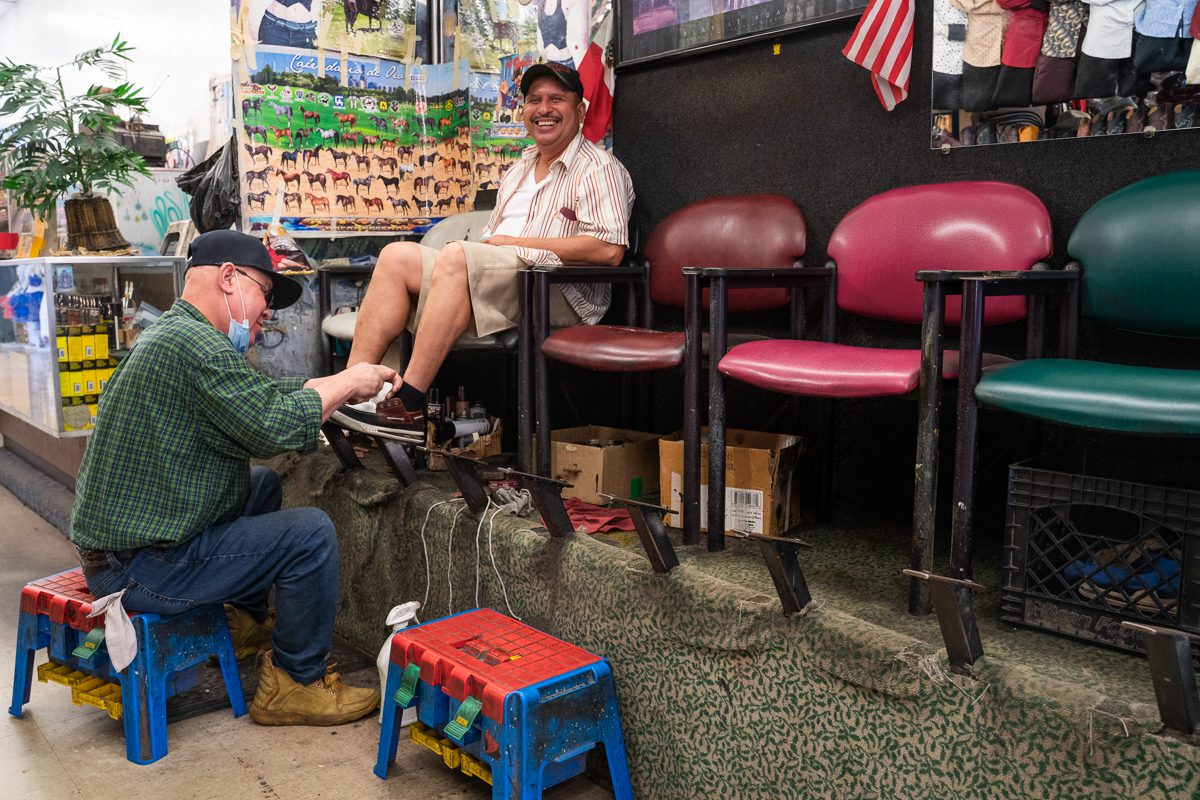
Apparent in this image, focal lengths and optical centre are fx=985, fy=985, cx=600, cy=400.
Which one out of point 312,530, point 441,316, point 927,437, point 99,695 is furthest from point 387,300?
point 927,437

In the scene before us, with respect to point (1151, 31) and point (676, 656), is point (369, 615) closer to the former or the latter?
point (676, 656)

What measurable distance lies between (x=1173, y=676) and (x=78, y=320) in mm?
3820

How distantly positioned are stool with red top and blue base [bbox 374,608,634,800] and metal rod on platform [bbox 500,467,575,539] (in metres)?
0.24

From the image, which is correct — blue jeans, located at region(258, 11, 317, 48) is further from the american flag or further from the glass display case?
the american flag

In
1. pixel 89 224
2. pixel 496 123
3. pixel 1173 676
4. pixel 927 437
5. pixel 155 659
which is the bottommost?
pixel 155 659

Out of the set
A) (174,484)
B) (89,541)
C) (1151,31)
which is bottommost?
(89,541)

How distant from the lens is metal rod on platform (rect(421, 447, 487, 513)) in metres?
2.50

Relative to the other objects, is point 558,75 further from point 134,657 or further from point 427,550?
point 134,657

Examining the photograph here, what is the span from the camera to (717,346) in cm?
217

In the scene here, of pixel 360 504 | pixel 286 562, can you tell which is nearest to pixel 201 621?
pixel 286 562

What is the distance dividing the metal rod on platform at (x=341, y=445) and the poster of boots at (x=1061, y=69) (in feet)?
6.28

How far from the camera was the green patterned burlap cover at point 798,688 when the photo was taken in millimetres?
1433

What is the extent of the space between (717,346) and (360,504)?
133cm

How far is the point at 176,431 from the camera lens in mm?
2250
